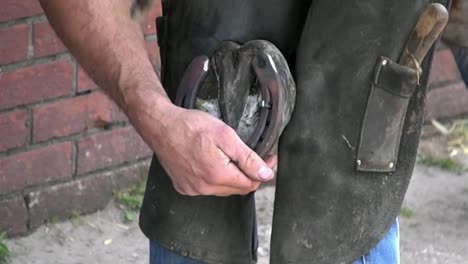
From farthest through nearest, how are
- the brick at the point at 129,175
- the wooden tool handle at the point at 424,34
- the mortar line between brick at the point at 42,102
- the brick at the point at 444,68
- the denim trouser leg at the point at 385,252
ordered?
1. the brick at the point at 444,68
2. the brick at the point at 129,175
3. the mortar line between brick at the point at 42,102
4. the denim trouser leg at the point at 385,252
5. the wooden tool handle at the point at 424,34

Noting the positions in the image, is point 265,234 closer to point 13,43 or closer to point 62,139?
point 62,139

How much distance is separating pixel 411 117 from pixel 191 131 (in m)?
0.38

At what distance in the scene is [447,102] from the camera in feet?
11.6

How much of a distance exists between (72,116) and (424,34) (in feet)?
4.72

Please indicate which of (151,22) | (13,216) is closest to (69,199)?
(13,216)

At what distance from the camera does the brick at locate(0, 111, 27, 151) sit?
2.71 meters

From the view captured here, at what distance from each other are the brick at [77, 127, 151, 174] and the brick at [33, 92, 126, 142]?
4cm

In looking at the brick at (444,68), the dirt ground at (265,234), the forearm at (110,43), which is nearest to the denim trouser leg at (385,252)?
the forearm at (110,43)

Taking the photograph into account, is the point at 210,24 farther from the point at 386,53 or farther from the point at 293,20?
the point at 386,53

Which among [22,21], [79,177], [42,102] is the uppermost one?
[22,21]

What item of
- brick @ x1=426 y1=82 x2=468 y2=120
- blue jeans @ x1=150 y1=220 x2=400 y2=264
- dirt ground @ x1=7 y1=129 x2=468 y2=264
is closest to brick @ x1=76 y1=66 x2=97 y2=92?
dirt ground @ x1=7 y1=129 x2=468 y2=264

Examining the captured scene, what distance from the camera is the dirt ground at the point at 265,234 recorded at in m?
2.83

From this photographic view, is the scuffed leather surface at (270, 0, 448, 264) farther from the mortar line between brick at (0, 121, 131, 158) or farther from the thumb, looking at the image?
the mortar line between brick at (0, 121, 131, 158)

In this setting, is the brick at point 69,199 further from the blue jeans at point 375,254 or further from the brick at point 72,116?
the blue jeans at point 375,254
